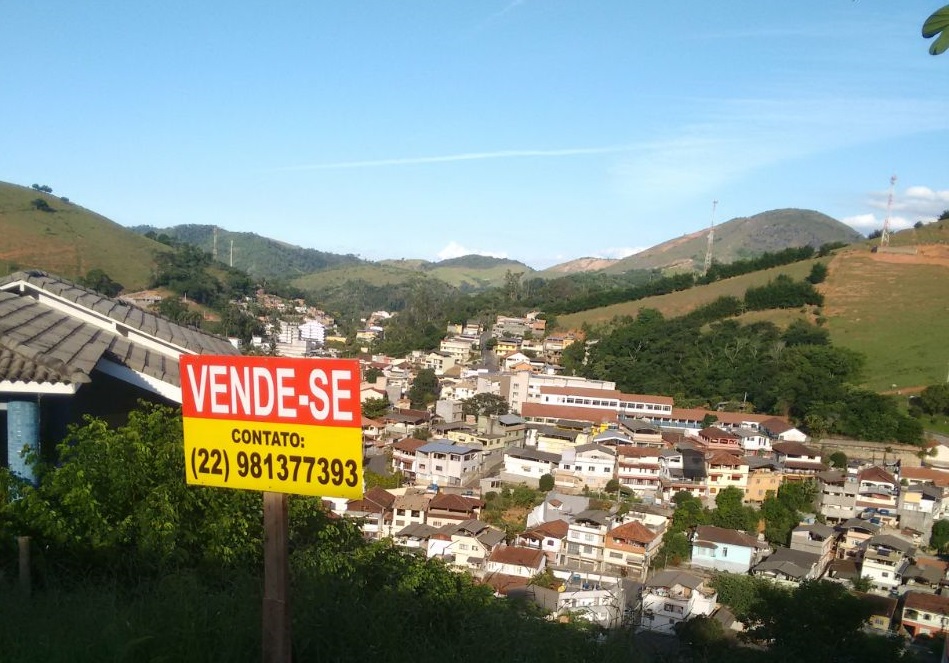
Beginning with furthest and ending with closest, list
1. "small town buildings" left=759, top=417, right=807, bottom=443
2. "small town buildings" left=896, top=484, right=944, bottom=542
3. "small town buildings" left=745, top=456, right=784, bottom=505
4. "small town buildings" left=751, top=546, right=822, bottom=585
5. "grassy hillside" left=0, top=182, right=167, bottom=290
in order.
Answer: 1. "grassy hillside" left=0, top=182, right=167, bottom=290
2. "small town buildings" left=759, top=417, right=807, bottom=443
3. "small town buildings" left=745, top=456, right=784, bottom=505
4. "small town buildings" left=896, top=484, right=944, bottom=542
5. "small town buildings" left=751, top=546, right=822, bottom=585

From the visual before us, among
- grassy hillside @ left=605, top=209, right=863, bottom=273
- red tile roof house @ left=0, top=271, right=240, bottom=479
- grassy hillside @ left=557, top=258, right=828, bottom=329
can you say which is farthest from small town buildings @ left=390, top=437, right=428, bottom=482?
grassy hillside @ left=605, top=209, right=863, bottom=273

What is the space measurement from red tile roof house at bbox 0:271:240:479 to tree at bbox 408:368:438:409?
84.6ft

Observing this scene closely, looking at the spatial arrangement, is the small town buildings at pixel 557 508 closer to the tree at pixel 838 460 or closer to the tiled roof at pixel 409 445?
the tiled roof at pixel 409 445

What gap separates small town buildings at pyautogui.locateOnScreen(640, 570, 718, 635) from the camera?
41.7ft

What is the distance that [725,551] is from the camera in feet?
55.6

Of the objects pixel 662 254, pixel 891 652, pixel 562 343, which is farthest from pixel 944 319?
pixel 662 254

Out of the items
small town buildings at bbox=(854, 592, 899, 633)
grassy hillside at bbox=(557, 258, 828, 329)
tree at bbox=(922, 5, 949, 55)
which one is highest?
grassy hillside at bbox=(557, 258, 828, 329)

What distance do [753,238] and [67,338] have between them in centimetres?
16030

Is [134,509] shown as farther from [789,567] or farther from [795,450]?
[795,450]

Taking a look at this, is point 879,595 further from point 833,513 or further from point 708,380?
point 708,380

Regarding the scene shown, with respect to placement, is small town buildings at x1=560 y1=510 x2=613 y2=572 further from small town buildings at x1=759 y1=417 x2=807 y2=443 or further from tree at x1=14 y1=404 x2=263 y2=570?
tree at x1=14 y1=404 x2=263 y2=570

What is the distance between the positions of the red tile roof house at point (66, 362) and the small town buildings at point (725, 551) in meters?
14.0

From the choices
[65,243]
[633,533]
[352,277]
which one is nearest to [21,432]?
[633,533]

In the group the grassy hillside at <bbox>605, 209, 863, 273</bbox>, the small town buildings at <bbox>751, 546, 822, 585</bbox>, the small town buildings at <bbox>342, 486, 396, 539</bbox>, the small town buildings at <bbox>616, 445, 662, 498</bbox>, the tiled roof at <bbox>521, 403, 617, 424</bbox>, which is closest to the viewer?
the small town buildings at <bbox>751, 546, 822, 585</bbox>
